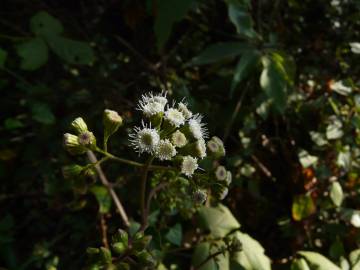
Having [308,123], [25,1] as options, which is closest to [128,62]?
[25,1]

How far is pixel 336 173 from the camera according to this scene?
87.3 inches

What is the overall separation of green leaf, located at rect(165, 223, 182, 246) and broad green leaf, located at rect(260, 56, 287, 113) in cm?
61

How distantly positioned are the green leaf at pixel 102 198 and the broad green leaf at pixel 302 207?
0.78 metres

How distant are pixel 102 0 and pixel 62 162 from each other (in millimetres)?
1059

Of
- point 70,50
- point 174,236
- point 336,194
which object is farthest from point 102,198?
point 336,194

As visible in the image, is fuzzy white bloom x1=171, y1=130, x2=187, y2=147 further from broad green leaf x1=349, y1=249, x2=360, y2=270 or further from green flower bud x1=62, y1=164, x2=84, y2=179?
broad green leaf x1=349, y1=249, x2=360, y2=270

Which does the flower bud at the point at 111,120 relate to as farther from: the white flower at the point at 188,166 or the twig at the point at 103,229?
the twig at the point at 103,229

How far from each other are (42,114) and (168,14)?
69cm

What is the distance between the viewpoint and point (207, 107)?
222 centimetres

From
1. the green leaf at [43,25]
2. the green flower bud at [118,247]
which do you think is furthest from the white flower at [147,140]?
the green leaf at [43,25]

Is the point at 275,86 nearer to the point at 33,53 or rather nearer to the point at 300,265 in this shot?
the point at 300,265

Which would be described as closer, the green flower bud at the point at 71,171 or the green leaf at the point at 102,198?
the green flower bud at the point at 71,171

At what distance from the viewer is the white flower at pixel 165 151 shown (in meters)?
1.36

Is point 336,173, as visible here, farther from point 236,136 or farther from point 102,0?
point 102,0
